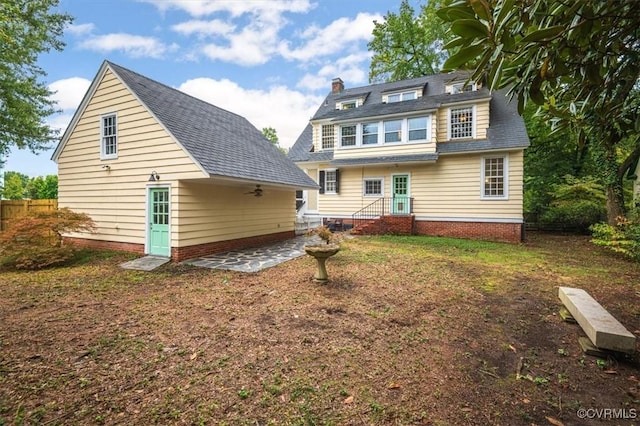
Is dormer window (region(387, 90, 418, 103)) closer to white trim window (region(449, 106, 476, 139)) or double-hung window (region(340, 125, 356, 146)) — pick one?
white trim window (region(449, 106, 476, 139))

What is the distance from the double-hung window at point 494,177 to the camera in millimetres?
13375

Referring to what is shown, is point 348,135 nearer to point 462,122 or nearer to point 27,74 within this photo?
point 462,122

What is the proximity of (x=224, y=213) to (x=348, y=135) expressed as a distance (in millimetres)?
9378

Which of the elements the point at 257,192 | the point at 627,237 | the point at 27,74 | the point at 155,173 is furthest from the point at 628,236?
the point at 27,74

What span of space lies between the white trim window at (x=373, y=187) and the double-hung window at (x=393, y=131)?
7.31 ft

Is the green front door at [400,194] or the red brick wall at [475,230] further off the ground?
the green front door at [400,194]

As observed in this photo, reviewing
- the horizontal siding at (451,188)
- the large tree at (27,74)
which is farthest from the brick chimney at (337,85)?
the large tree at (27,74)

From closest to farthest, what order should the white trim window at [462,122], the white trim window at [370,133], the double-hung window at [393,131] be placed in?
the white trim window at [462,122] → the double-hung window at [393,131] → the white trim window at [370,133]

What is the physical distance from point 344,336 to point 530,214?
64.1 feet

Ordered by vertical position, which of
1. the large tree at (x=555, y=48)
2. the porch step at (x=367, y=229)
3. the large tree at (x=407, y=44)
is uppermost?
the large tree at (x=407, y=44)

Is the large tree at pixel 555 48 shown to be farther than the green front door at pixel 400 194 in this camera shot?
No

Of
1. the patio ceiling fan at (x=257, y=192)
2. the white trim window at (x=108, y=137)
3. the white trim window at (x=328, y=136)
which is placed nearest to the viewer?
the white trim window at (x=108, y=137)

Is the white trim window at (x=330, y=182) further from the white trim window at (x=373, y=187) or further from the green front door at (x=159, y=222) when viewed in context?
the green front door at (x=159, y=222)

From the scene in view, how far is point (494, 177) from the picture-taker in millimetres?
13594
